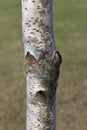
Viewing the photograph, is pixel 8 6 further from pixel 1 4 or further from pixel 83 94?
pixel 83 94

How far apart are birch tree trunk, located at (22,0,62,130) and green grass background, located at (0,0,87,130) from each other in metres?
5.88

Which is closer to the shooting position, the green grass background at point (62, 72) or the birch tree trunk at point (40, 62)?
the birch tree trunk at point (40, 62)

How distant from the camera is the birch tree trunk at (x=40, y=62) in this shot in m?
2.06

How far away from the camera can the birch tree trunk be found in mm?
2057

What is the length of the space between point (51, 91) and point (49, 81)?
0.05 m

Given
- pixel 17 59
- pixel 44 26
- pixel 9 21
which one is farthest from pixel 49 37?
pixel 9 21

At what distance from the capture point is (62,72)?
11.3 m

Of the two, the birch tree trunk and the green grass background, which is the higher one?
the birch tree trunk

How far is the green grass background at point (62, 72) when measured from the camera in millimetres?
8508

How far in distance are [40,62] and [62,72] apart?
30.3 ft

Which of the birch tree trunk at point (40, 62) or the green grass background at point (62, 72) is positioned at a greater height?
the birch tree trunk at point (40, 62)

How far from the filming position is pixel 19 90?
32.7 feet

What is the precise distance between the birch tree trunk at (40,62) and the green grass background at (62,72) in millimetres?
5881

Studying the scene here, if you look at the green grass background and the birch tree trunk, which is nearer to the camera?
the birch tree trunk
